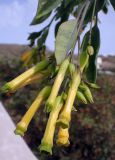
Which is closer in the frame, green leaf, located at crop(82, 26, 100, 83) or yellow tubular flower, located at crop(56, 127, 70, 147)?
yellow tubular flower, located at crop(56, 127, 70, 147)

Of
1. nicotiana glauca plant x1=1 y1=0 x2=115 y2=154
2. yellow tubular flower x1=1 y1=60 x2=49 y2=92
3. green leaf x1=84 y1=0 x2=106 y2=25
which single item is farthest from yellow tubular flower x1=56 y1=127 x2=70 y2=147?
green leaf x1=84 y1=0 x2=106 y2=25

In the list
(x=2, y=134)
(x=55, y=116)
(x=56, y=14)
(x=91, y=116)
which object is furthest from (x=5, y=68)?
(x=55, y=116)

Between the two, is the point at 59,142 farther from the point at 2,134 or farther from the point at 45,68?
the point at 2,134

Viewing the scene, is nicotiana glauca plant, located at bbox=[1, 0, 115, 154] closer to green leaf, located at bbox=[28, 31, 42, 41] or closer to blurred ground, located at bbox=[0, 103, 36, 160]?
green leaf, located at bbox=[28, 31, 42, 41]

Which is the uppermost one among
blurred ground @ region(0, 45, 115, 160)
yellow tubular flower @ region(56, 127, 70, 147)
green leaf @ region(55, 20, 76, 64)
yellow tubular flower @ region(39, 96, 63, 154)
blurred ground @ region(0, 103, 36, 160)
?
green leaf @ region(55, 20, 76, 64)

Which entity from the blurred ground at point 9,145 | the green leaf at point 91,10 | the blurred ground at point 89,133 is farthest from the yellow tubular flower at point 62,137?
the blurred ground at point 89,133
